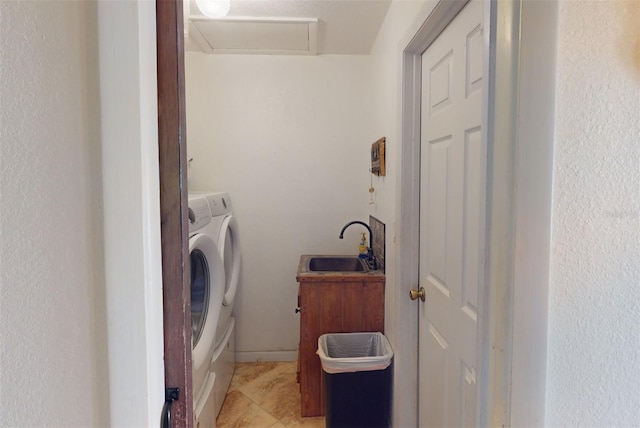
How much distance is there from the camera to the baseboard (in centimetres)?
278

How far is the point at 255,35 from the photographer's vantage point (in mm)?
2314

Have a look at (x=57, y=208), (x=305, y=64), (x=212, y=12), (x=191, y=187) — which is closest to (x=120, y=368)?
(x=57, y=208)

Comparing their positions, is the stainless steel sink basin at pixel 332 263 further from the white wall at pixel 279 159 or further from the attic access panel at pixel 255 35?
the attic access panel at pixel 255 35

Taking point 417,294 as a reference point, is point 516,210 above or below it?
above

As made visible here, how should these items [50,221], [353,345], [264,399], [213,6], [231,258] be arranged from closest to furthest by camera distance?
[50,221] → [213,6] → [353,345] → [264,399] → [231,258]

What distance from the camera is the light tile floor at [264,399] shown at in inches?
81.7

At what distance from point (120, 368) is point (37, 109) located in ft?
1.33

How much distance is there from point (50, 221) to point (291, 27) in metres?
2.02

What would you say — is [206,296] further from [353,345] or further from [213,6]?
[213,6]

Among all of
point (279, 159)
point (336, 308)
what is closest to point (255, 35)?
point (279, 159)

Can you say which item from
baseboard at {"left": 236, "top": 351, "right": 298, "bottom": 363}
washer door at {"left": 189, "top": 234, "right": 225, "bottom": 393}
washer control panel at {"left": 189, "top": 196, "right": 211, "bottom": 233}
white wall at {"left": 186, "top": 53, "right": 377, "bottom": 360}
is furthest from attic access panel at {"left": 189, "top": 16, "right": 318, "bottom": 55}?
baseboard at {"left": 236, "top": 351, "right": 298, "bottom": 363}

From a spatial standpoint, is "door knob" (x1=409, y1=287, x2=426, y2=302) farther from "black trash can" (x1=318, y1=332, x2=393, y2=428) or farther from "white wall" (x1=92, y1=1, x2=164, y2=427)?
"white wall" (x1=92, y1=1, x2=164, y2=427)

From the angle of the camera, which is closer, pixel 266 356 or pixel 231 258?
pixel 231 258

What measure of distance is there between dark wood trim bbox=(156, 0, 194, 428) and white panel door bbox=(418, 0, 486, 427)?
28.4 inches
